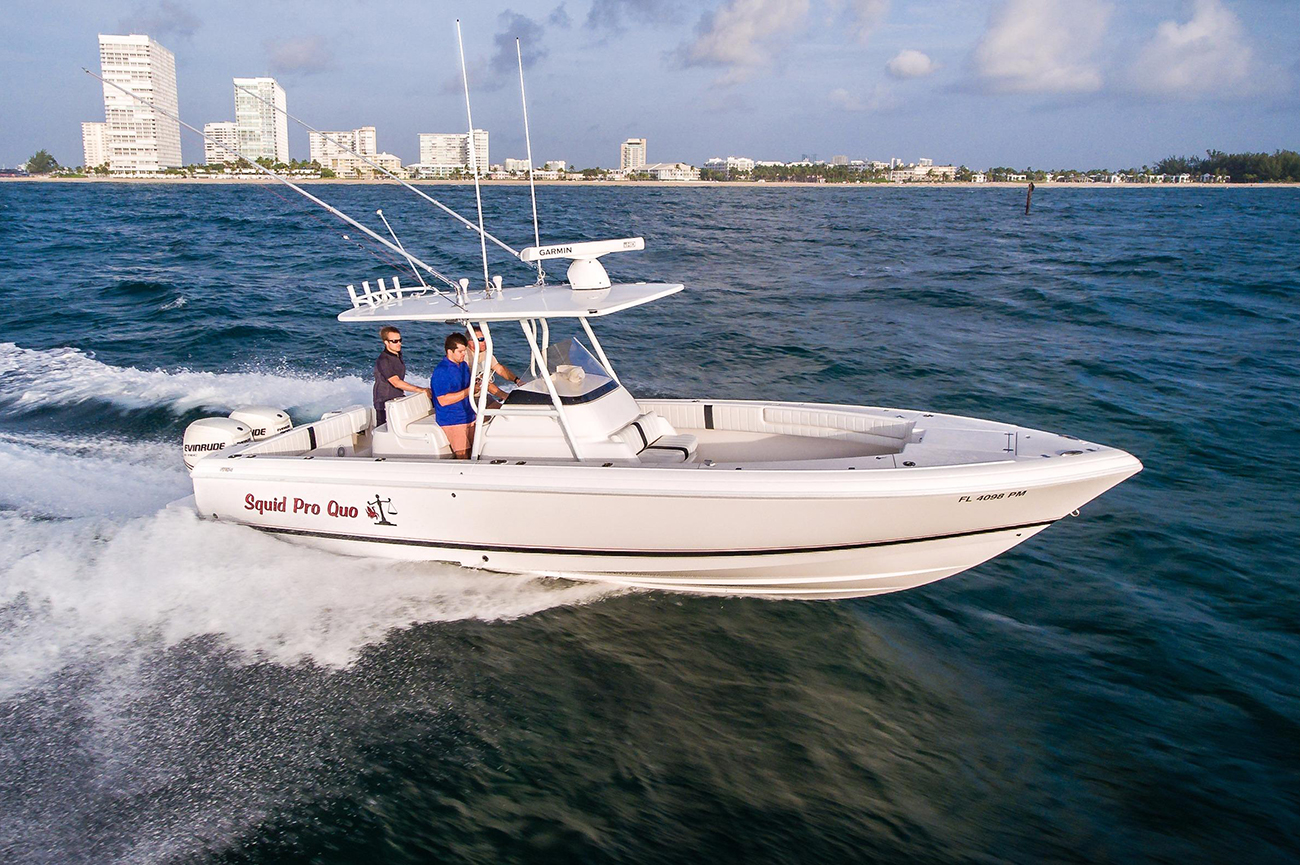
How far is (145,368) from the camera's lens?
43.3ft

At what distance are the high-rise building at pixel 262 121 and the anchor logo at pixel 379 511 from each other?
8.81 feet

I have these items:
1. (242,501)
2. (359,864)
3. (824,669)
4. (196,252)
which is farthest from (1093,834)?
(196,252)

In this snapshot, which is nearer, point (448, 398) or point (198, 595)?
point (198, 595)

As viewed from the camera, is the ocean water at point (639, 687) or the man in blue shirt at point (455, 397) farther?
the man in blue shirt at point (455, 397)

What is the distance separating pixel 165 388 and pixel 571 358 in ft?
25.9

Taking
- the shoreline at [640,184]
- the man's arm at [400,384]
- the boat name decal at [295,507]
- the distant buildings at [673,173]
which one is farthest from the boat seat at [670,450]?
the distant buildings at [673,173]

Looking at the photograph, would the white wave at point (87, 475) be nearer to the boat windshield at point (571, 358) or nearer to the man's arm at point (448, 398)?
the man's arm at point (448, 398)

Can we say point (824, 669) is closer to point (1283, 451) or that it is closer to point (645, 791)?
point (645, 791)

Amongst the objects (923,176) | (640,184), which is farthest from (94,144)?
(923,176)

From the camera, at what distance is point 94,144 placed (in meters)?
152

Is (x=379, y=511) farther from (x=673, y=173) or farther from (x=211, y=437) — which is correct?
(x=673, y=173)

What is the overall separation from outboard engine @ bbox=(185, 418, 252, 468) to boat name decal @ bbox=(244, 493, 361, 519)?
0.90 metres

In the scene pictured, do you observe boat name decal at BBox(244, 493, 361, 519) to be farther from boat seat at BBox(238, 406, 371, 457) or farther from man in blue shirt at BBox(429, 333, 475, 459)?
man in blue shirt at BBox(429, 333, 475, 459)

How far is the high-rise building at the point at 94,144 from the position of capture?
146762 mm
